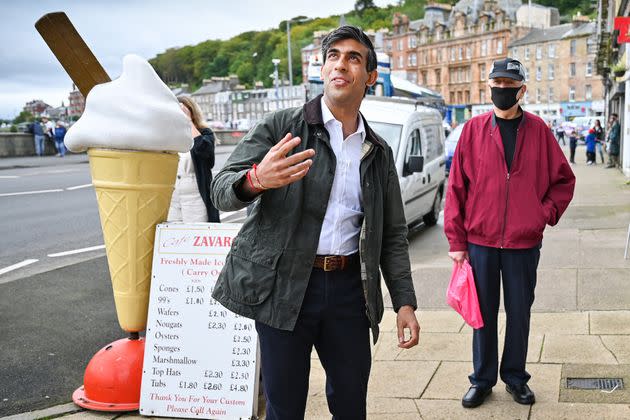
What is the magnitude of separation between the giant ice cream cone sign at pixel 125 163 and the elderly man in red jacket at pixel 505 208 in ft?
5.72

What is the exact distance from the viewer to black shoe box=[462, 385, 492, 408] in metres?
4.17

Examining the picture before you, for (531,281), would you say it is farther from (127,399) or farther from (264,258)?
(127,399)

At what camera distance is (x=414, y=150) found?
11156 mm

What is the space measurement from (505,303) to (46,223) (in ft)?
31.6

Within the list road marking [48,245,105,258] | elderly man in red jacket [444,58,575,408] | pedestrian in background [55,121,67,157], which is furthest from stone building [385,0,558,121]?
elderly man in red jacket [444,58,575,408]

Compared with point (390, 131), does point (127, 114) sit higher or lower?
higher

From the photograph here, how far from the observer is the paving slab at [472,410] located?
13.3ft

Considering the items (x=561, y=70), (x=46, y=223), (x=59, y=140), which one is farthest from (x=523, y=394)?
(x=561, y=70)

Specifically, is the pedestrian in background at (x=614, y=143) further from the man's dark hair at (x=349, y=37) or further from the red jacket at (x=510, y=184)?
the man's dark hair at (x=349, y=37)

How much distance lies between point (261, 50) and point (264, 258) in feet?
581

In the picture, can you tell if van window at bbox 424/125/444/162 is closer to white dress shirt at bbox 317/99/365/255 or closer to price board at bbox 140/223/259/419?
price board at bbox 140/223/259/419

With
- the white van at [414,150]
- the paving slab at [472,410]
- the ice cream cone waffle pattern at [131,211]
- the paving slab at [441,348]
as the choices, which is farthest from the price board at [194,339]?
the white van at [414,150]

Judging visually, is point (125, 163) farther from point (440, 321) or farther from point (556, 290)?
point (556, 290)

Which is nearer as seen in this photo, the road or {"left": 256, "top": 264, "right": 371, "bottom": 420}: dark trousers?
{"left": 256, "top": 264, "right": 371, "bottom": 420}: dark trousers
